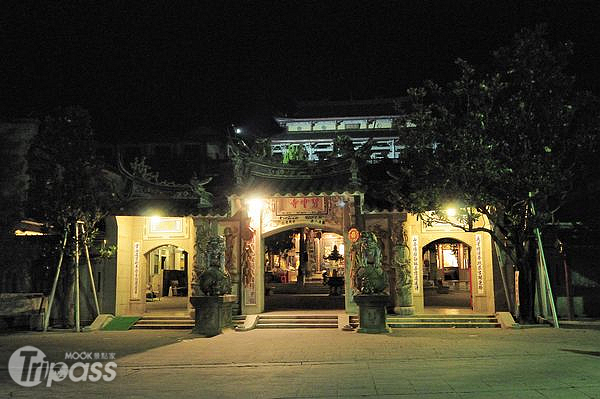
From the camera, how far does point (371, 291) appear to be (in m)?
14.4

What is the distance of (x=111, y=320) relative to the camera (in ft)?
54.6

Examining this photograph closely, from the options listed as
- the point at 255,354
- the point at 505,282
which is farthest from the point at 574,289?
the point at 255,354

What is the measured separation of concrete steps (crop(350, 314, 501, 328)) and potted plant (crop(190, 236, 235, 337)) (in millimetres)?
3845

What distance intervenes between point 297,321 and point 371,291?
2.83 metres

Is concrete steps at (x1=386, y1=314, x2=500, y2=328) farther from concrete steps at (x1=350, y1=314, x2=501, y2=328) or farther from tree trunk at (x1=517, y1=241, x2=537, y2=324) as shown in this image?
tree trunk at (x1=517, y1=241, x2=537, y2=324)

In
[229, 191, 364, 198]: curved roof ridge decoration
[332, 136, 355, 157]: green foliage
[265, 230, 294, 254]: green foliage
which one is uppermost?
[332, 136, 355, 157]: green foliage

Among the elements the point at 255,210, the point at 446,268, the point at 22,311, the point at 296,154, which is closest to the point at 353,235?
the point at 255,210

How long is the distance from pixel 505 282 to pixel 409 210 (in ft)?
12.1

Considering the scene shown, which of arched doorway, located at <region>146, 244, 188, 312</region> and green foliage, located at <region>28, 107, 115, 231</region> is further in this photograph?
arched doorway, located at <region>146, 244, 188, 312</region>

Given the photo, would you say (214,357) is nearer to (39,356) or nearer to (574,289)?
(39,356)

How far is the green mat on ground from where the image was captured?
16156 millimetres

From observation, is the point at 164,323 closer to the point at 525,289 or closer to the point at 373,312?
the point at 373,312

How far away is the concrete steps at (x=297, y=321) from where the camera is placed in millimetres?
15734

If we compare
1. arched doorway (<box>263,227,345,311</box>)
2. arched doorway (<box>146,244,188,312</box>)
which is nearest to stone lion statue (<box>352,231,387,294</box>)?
arched doorway (<box>146,244,188,312</box>)
